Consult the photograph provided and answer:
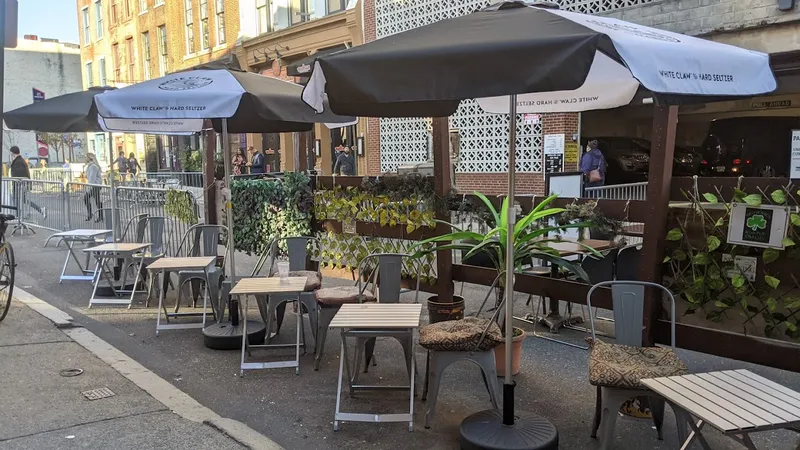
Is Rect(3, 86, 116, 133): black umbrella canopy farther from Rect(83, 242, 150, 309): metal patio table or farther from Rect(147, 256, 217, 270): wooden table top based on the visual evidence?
Rect(147, 256, 217, 270): wooden table top

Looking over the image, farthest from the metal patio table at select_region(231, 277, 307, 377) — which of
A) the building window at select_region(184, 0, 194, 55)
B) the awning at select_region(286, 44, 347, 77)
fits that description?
the building window at select_region(184, 0, 194, 55)

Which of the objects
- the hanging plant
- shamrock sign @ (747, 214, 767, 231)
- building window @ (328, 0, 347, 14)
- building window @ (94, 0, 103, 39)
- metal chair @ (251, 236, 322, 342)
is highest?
building window @ (94, 0, 103, 39)

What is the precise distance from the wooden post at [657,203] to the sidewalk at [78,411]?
9.89 ft

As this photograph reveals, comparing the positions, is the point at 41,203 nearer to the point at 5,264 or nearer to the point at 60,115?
the point at 60,115

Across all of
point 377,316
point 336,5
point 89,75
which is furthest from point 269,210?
point 89,75

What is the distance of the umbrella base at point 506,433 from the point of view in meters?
3.58

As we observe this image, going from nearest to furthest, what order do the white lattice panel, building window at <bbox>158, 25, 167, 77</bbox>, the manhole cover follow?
the manhole cover → the white lattice panel → building window at <bbox>158, 25, 167, 77</bbox>

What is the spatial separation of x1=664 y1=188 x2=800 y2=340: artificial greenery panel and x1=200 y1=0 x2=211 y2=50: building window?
2532cm

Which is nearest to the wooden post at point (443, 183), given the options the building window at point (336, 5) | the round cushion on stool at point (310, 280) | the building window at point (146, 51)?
the round cushion on stool at point (310, 280)

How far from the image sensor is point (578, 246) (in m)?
5.73

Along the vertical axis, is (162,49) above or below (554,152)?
above

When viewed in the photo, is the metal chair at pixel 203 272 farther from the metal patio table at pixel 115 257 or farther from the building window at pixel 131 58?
the building window at pixel 131 58

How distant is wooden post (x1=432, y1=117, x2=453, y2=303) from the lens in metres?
5.96

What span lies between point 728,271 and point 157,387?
4242 millimetres
